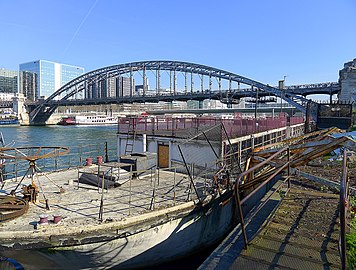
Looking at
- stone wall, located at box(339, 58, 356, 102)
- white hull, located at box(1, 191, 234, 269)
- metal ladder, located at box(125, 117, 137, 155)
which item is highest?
stone wall, located at box(339, 58, 356, 102)

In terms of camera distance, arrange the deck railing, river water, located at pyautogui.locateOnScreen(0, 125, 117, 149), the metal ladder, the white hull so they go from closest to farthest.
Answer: the white hull → the deck railing → the metal ladder → river water, located at pyautogui.locateOnScreen(0, 125, 117, 149)

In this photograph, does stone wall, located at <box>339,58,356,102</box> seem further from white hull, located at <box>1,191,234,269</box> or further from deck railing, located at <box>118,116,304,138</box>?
white hull, located at <box>1,191,234,269</box>

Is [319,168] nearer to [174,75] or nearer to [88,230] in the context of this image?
[88,230]

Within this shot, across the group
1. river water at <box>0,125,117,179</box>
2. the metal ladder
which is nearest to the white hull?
river water at <box>0,125,117,179</box>

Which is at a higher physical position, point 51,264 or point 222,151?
point 222,151

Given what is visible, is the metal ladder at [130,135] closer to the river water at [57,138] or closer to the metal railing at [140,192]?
the metal railing at [140,192]

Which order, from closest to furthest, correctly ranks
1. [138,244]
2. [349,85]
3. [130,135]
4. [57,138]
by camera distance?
1. [138,244]
2. [130,135]
3. [349,85]
4. [57,138]

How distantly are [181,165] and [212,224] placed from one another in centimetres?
433

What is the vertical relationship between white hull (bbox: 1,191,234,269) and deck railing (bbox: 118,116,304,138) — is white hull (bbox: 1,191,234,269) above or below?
below

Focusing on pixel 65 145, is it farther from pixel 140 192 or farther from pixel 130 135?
pixel 140 192

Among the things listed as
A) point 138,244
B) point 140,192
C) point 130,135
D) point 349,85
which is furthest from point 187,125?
point 349,85

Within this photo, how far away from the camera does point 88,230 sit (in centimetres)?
788

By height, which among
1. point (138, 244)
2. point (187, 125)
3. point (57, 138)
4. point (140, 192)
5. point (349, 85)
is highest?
point (349, 85)

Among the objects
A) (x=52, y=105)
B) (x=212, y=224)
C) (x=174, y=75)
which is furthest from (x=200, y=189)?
(x=52, y=105)
